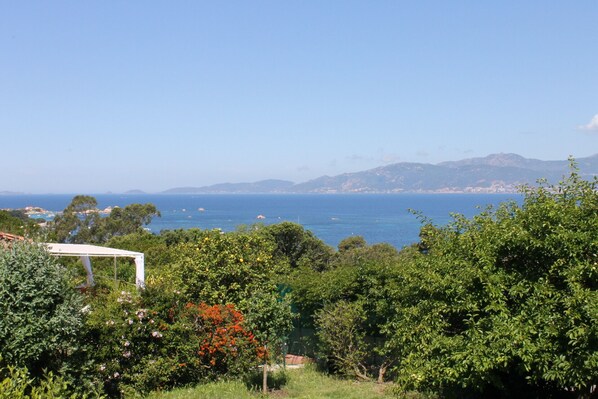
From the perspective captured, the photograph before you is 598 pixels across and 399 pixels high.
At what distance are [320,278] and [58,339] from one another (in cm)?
612

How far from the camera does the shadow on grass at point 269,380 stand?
10.5 m

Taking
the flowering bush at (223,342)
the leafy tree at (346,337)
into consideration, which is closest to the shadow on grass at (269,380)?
the flowering bush at (223,342)

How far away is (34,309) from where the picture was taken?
8.09 meters

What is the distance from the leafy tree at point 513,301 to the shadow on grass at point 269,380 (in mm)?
2806

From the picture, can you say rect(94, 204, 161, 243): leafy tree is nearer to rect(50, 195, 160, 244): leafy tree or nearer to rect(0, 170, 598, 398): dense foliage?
rect(50, 195, 160, 244): leafy tree

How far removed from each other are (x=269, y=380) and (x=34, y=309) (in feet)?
15.0

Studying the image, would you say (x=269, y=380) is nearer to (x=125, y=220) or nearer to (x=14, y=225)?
(x=14, y=225)

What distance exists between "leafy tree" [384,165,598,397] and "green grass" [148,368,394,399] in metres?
1.58

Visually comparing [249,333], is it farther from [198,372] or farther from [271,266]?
[271,266]

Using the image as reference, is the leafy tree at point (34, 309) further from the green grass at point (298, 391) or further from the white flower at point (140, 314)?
the green grass at point (298, 391)

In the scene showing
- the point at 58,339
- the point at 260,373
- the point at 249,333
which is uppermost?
the point at 58,339

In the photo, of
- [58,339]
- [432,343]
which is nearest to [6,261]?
[58,339]

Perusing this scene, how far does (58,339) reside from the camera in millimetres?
8289

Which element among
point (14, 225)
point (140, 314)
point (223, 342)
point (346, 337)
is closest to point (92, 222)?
point (14, 225)
